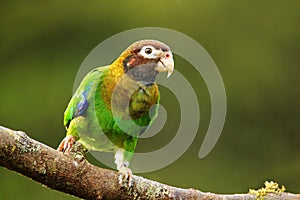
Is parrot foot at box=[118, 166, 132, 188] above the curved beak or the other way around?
the other way around

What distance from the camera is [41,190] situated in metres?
6.35

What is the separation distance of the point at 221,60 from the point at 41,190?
2.10 metres

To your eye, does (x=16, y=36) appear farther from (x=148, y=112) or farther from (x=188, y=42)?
(x=148, y=112)

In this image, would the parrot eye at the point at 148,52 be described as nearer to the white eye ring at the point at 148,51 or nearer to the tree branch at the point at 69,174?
the white eye ring at the point at 148,51

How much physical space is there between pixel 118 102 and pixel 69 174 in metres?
0.75

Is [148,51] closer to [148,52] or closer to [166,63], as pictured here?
[148,52]

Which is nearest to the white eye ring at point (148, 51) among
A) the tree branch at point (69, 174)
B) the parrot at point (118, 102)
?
the parrot at point (118, 102)

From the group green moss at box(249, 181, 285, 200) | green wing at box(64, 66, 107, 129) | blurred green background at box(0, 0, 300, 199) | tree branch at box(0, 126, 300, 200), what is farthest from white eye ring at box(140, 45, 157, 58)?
blurred green background at box(0, 0, 300, 199)

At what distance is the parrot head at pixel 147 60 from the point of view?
3.13 meters

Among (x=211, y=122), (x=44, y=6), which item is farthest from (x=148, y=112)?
(x=44, y=6)

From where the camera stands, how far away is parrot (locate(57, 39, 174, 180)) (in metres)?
3.21

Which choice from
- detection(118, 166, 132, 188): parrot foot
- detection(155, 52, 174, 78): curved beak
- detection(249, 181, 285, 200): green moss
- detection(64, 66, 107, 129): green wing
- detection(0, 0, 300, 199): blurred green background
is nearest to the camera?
detection(118, 166, 132, 188): parrot foot

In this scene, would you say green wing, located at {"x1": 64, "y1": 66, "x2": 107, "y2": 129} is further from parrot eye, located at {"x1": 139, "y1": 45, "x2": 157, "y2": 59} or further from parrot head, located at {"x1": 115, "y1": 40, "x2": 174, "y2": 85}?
parrot eye, located at {"x1": 139, "y1": 45, "x2": 157, "y2": 59}

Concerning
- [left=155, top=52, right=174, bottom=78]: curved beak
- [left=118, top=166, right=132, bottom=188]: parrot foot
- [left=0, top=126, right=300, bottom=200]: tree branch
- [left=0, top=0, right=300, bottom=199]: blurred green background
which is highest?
[left=0, top=0, right=300, bottom=199]: blurred green background
